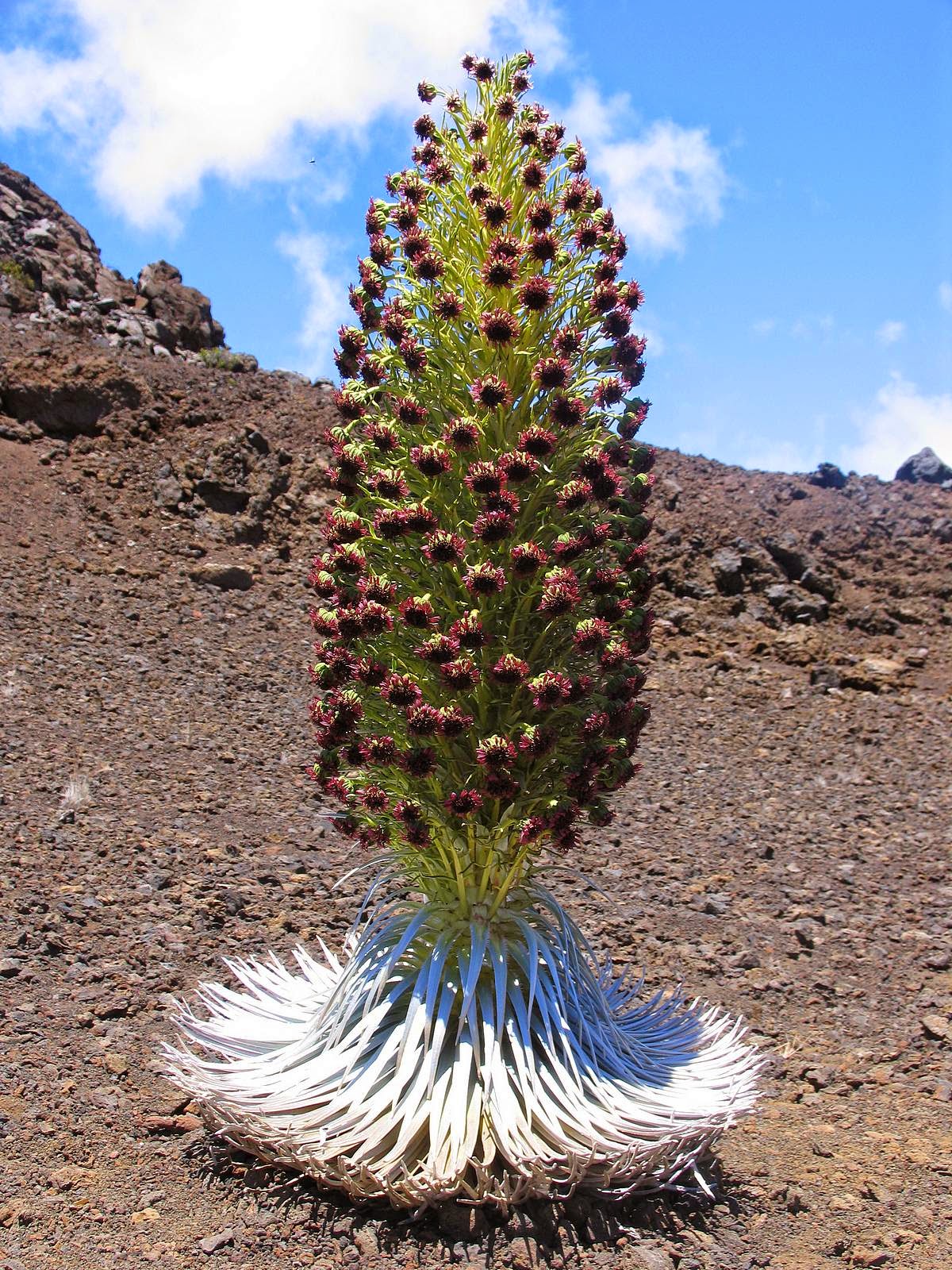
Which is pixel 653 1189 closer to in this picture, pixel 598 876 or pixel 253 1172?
pixel 253 1172

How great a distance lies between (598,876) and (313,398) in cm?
871

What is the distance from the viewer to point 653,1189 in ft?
9.15

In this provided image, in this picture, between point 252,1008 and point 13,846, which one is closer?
point 252,1008

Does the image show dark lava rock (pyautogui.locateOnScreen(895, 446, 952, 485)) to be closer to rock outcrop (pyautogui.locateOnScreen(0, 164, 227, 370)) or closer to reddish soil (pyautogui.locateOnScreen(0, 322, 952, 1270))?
reddish soil (pyautogui.locateOnScreen(0, 322, 952, 1270))

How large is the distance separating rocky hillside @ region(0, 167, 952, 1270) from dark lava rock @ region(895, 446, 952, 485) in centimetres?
155

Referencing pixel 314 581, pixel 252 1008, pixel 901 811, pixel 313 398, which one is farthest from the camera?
pixel 313 398

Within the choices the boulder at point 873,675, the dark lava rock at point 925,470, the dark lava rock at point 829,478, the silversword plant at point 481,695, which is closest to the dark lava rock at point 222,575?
the boulder at point 873,675

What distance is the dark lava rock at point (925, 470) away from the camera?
16.8 m

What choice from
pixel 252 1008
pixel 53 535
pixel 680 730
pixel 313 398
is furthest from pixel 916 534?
pixel 252 1008

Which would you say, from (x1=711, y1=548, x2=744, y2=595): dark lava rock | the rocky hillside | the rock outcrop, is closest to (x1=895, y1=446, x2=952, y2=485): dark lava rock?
the rocky hillside

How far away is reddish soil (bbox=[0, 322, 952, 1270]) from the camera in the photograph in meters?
2.86

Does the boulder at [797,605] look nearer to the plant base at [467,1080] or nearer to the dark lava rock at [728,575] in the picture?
the dark lava rock at [728,575]

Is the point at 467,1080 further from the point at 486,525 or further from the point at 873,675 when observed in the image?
the point at 873,675

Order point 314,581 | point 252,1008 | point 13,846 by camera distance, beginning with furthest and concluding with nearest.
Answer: point 13,846
point 252,1008
point 314,581
